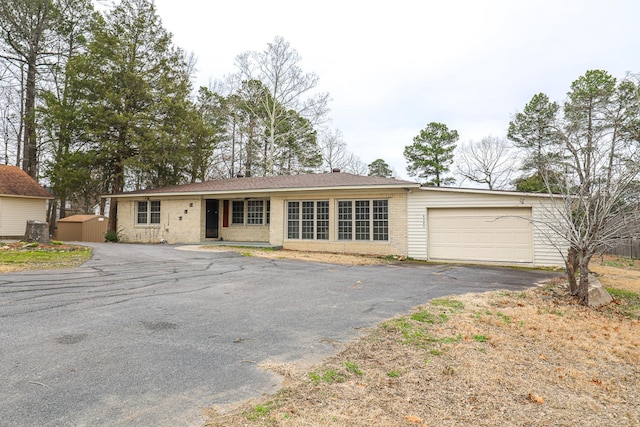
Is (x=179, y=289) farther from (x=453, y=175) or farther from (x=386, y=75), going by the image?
(x=453, y=175)

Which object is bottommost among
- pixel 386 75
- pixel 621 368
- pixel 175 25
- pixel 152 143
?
pixel 621 368

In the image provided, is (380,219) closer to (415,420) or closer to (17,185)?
(415,420)

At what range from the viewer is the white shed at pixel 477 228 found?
12172 millimetres

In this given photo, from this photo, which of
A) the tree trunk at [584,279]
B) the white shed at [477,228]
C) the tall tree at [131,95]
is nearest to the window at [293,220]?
the white shed at [477,228]

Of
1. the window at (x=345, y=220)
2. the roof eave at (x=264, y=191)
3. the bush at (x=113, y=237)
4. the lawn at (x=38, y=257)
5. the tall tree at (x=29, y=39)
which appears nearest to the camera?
the lawn at (x=38, y=257)

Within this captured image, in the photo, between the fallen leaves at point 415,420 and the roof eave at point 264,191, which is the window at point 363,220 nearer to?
the roof eave at point 264,191

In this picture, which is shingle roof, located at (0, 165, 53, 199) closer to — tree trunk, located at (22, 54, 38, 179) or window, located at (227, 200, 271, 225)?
tree trunk, located at (22, 54, 38, 179)

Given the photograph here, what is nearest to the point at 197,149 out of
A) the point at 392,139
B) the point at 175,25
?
the point at 175,25

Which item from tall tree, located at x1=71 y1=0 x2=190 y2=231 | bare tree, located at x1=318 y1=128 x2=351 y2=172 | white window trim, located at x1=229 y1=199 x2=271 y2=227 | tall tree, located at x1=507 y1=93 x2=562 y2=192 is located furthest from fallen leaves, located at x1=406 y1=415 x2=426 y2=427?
bare tree, located at x1=318 y1=128 x2=351 y2=172

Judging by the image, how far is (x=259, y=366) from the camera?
10.5 feet

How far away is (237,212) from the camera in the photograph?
18.4 m

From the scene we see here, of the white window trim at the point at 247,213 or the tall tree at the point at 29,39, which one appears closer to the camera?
the white window trim at the point at 247,213

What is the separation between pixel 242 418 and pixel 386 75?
19.0 m

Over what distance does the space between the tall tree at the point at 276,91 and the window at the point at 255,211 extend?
9273 millimetres
